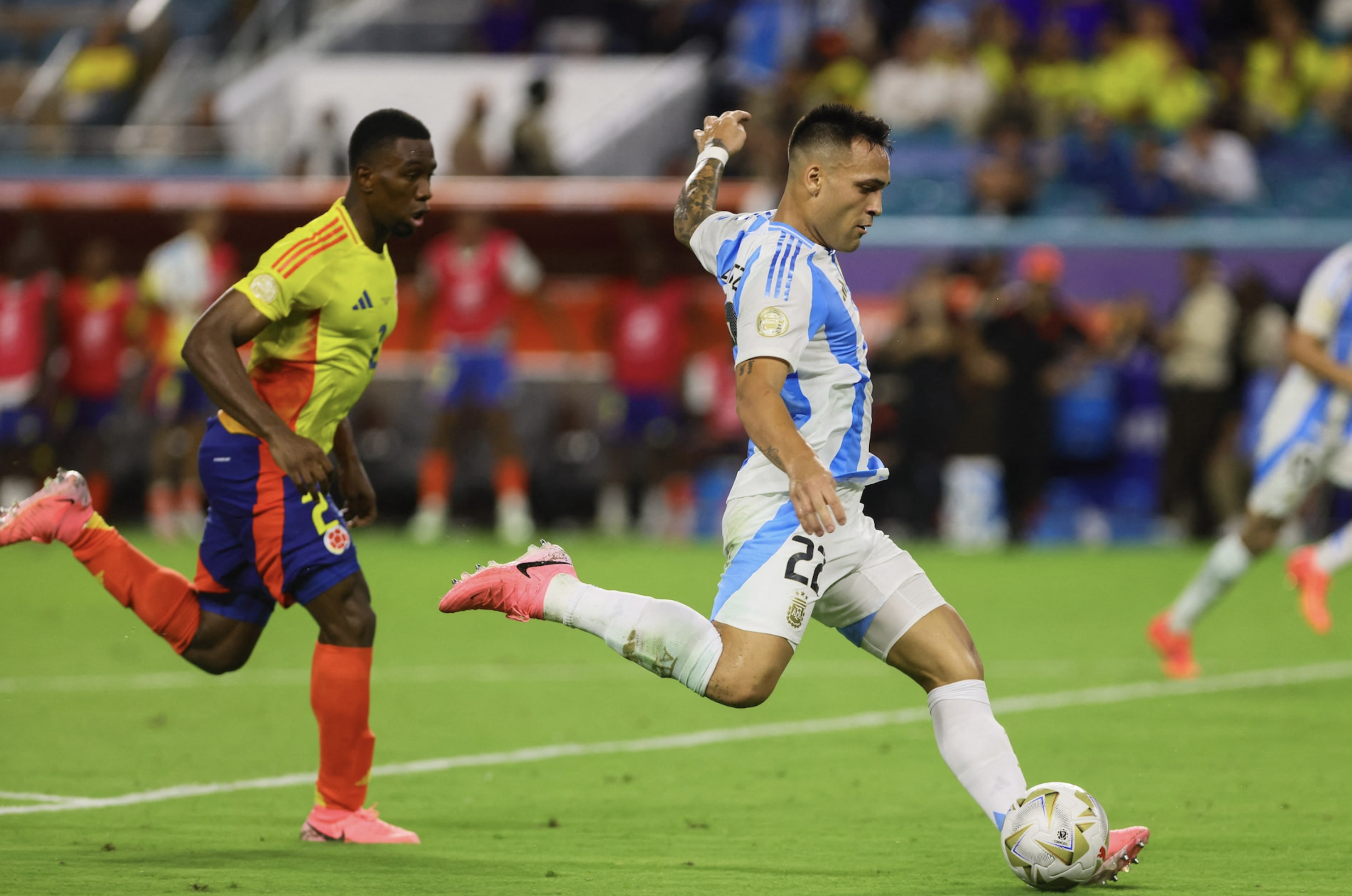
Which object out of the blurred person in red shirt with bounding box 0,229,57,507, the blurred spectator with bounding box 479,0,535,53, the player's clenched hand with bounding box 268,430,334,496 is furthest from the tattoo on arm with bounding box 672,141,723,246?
the blurred spectator with bounding box 479,0,535,53

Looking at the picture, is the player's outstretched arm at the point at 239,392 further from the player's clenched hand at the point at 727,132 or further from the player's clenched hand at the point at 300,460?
the player's clenched hand at the point at 727,132

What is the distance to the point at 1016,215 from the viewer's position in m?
19.8

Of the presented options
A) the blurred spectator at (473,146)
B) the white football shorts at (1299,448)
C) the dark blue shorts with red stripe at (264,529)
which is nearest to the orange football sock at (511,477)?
the blurred spectator at (473,146)

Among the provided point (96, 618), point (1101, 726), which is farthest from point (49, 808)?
point (96, 618)

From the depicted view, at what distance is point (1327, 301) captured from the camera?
10.4 m

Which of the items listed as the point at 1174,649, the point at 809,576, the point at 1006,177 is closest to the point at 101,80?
the point at 1006,177

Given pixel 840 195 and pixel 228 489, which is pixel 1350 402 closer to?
pixel 840 195

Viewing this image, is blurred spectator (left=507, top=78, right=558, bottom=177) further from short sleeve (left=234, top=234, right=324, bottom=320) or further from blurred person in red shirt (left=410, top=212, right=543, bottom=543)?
short sleeve (left=234, top=234, right=324, bottom=320)

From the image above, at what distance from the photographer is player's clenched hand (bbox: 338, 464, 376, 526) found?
738 centimetres

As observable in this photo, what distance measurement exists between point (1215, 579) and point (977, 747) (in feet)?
16.6

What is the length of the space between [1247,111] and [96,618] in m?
13.9

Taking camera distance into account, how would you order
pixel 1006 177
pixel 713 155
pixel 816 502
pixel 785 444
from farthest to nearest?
1. pixel 1006 177
2. pixel 713 155
3. pixel 785 444
4. pixel 816 502

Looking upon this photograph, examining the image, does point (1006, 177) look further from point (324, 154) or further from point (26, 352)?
point (26, 352)

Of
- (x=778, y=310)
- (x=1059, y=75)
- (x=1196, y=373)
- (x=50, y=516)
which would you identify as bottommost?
(x=1196, y=373)
